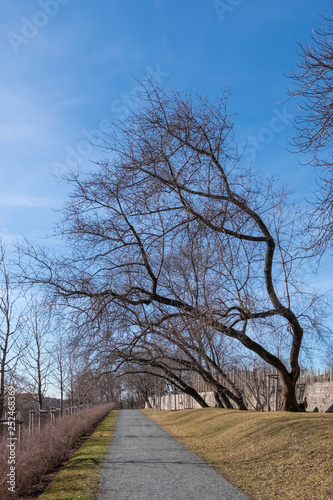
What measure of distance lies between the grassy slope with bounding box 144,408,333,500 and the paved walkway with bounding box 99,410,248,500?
392mm

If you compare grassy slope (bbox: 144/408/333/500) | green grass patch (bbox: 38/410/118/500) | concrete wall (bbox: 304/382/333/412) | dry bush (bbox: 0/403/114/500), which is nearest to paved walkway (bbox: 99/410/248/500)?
green grass patch (bbox: 38/410/118/500)

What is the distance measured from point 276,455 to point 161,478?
2.74 metres

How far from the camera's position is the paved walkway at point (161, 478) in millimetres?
7289

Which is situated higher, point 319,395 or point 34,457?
point 319,395

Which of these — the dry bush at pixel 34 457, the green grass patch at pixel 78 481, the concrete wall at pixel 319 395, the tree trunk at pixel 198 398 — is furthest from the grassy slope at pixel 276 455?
the tree trunk at pixel 198 398

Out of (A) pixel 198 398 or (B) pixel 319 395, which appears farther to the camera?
(A) pixel 198 398

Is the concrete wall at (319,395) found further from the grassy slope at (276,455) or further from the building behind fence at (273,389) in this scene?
the grassy slope at (276,455)

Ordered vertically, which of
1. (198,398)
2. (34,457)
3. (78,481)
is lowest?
(198,398)

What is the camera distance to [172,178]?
1073 centimetres

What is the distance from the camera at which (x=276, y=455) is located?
996 centimetres

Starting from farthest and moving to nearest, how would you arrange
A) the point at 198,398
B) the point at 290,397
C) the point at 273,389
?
the point at 198,398, the point at 273,389, the point at 290,397

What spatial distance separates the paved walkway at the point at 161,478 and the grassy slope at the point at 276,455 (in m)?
0.39

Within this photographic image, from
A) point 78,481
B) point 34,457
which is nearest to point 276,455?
point 78,481

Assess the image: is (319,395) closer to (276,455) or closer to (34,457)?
(276,455)
